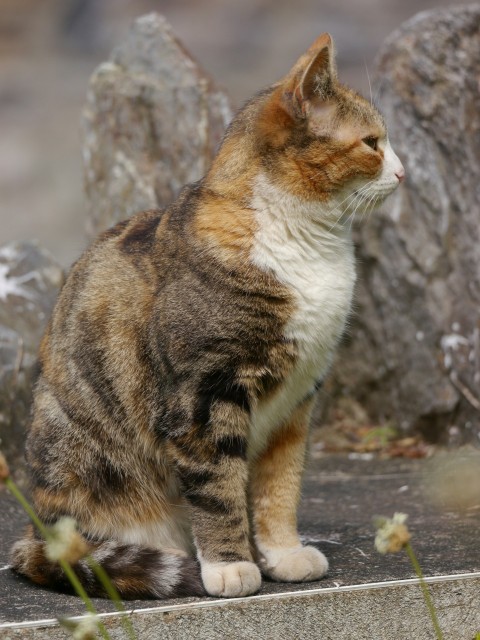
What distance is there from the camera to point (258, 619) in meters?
2.98

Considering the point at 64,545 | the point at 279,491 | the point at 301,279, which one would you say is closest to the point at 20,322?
the point at 279,491

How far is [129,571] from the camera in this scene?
3.17 metres

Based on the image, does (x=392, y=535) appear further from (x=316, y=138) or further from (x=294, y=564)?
(x=316, y=138)

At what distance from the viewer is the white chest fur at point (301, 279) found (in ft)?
10.7

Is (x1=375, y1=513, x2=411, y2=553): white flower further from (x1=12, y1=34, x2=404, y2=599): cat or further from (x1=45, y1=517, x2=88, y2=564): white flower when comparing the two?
(x1=12, y1=34, x2=404, y2=599): cat

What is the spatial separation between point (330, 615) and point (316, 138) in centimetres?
141

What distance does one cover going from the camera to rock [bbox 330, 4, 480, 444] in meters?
5.54

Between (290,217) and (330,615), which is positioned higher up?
(290,217)

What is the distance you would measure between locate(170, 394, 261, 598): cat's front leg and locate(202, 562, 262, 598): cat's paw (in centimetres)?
2

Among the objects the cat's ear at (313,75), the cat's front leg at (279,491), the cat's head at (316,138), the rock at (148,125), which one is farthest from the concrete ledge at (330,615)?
the rock at (148,125)

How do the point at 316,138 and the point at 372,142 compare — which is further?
the point at 372,142

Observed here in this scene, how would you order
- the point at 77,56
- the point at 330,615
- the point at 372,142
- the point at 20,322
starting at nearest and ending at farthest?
the point at 330,615
the point at 372,142
the point at 20,322
the point at 77,56

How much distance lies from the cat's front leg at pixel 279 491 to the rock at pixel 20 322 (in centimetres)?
185

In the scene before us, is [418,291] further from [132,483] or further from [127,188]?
[132,483]
